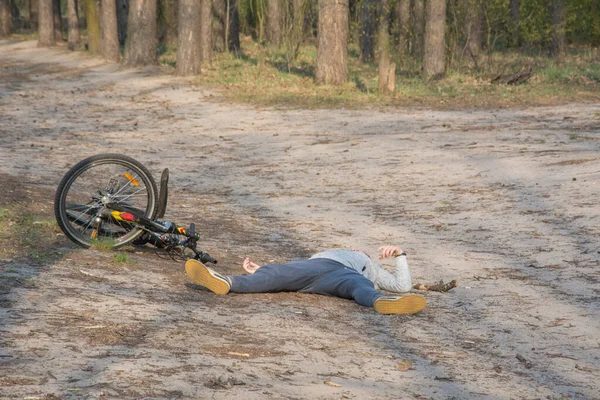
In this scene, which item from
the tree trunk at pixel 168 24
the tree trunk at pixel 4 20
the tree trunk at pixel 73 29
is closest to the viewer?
the tree trunk at pixel 73 29

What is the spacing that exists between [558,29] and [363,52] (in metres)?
6.77

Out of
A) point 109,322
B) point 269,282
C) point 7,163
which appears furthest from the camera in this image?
point 7,163

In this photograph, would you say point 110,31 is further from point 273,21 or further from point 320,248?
point 320,248

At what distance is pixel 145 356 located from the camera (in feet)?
15.7

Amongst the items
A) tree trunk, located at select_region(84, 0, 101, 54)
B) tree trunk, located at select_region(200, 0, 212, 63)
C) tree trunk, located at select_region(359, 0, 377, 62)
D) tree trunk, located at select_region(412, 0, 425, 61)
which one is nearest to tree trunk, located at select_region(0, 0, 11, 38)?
tree trunk, located at select_region(84, 0, 101, 54)

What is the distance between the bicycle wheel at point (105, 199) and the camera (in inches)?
288

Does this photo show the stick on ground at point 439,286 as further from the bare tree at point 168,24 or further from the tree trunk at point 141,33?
the bare tree at point 168,24

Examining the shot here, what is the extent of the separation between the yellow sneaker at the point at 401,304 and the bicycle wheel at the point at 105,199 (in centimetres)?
220

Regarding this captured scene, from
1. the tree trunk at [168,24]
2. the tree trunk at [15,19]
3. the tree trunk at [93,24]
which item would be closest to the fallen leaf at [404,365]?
the tree trunk at [93,24]

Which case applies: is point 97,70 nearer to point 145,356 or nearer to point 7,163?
point 7,163

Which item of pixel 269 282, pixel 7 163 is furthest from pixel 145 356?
pixel 7 163

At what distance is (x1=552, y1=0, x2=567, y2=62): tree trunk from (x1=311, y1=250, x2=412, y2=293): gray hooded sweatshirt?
1009 inches

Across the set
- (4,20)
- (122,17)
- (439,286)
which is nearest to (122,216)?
(439,286)

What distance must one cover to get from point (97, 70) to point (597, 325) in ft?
81.7
